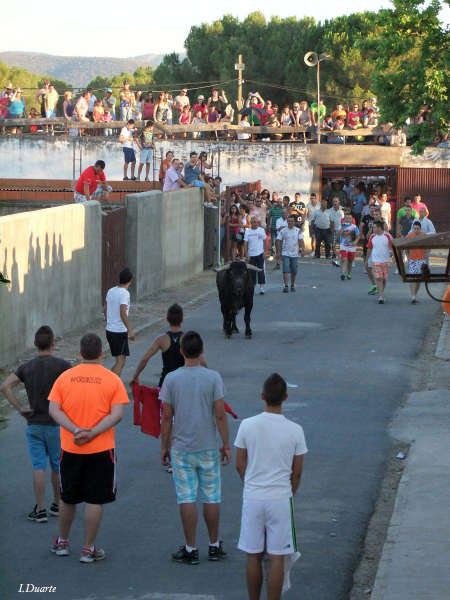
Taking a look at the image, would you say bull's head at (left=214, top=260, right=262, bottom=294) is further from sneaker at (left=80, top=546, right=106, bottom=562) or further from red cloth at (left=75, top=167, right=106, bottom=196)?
sneaker at (left=80, top=546, right=106, bottom=562)

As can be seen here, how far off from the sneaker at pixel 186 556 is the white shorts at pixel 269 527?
3.82 ft

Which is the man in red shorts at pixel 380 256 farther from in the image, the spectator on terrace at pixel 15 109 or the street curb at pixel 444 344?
the spectator on terrace at pixel 15 109

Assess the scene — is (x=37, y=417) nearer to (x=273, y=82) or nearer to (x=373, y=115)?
(x=373, y=115)

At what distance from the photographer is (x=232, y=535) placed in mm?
7965

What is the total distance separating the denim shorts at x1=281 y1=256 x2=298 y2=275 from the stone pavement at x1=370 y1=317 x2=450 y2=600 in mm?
10441

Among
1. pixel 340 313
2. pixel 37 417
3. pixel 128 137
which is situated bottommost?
pixel 340 313

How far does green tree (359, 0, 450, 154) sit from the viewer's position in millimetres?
21750

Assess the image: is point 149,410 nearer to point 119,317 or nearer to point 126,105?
point 119,317

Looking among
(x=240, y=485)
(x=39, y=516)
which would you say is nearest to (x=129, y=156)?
(x=240, y=485)

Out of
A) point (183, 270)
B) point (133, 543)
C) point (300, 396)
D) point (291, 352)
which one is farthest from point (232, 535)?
point (183, 270)

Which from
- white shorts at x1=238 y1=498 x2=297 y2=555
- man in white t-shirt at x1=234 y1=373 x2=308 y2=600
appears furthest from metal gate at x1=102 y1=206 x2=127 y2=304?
white shorts at x1=238 y1=498 x2=297 y2=555

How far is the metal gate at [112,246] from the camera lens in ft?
65.2

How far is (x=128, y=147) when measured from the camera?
106 ft

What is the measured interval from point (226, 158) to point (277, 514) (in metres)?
30.2
